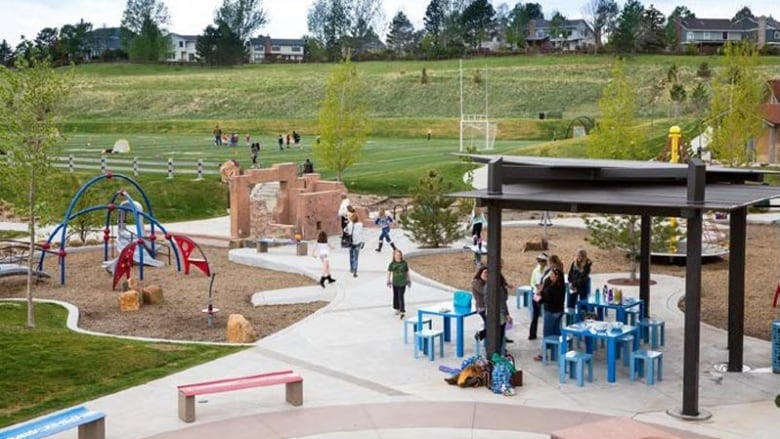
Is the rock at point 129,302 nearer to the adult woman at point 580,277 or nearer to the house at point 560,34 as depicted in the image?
the adult woman at point 580,277

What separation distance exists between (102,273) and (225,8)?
146 meters

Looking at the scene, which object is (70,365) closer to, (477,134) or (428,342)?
(428,342)

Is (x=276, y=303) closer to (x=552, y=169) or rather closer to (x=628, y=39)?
(x=552, y=169)

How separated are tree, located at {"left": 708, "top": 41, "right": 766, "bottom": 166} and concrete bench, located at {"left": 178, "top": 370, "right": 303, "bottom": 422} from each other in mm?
31887

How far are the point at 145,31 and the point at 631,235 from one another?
125448mm

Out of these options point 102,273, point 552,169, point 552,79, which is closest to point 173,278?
point 102,273

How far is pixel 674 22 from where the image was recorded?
14688cm

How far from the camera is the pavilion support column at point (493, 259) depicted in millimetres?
14664

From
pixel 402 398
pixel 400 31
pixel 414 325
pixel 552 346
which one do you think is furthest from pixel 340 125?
pixel 400 31

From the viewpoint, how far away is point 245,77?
4405 inches

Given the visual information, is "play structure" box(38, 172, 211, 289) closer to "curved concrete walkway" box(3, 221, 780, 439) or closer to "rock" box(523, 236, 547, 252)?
"curved concrete walkway" box(3, 221, 780, 439)

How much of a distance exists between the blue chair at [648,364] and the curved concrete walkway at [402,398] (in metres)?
0.18

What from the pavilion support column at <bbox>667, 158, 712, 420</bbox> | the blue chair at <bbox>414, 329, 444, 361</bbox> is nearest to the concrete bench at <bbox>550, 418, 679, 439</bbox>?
the pavilion support column at <bbox>667, 158, 712, 420</bbox>

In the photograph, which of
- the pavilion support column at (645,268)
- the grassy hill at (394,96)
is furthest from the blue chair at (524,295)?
the grassy hill at (394,96)
